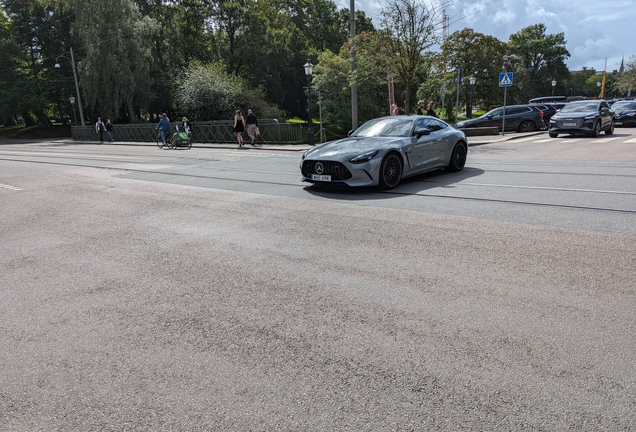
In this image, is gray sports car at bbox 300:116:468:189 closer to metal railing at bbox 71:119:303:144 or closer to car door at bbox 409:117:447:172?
car door at bbox 409:117:447:172

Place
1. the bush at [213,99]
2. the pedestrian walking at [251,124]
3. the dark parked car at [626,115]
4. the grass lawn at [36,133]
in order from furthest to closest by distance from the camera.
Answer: the grass lawn at [36,133] < the bush at [213,99] < the dark parked car at [626,115] < the pedestrian walking at [251,124]

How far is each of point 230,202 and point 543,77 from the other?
96089mm

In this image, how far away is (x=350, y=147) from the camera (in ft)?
29.6

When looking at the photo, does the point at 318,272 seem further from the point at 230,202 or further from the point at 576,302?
the point at 230,202

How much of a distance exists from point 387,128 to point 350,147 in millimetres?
1441

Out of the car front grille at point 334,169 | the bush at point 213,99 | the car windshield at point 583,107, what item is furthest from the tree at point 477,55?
the car front grille at point 334,169

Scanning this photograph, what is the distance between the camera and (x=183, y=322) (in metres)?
3.57

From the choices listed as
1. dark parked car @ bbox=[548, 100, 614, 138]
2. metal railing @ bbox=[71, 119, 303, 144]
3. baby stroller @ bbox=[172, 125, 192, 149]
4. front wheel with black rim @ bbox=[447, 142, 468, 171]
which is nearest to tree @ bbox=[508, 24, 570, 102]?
dark parked car @ bbox=[548, 100, 614, 138]

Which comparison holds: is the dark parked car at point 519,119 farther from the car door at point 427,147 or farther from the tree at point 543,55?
the tree at point 543,55

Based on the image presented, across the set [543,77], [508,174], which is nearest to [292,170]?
[508,174]

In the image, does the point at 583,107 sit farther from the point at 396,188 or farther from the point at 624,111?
the point at 396,188

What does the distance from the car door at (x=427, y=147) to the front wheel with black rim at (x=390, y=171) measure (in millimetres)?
468

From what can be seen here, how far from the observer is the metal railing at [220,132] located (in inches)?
1027

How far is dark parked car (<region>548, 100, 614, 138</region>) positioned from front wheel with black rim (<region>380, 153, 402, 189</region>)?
50.6 feet
